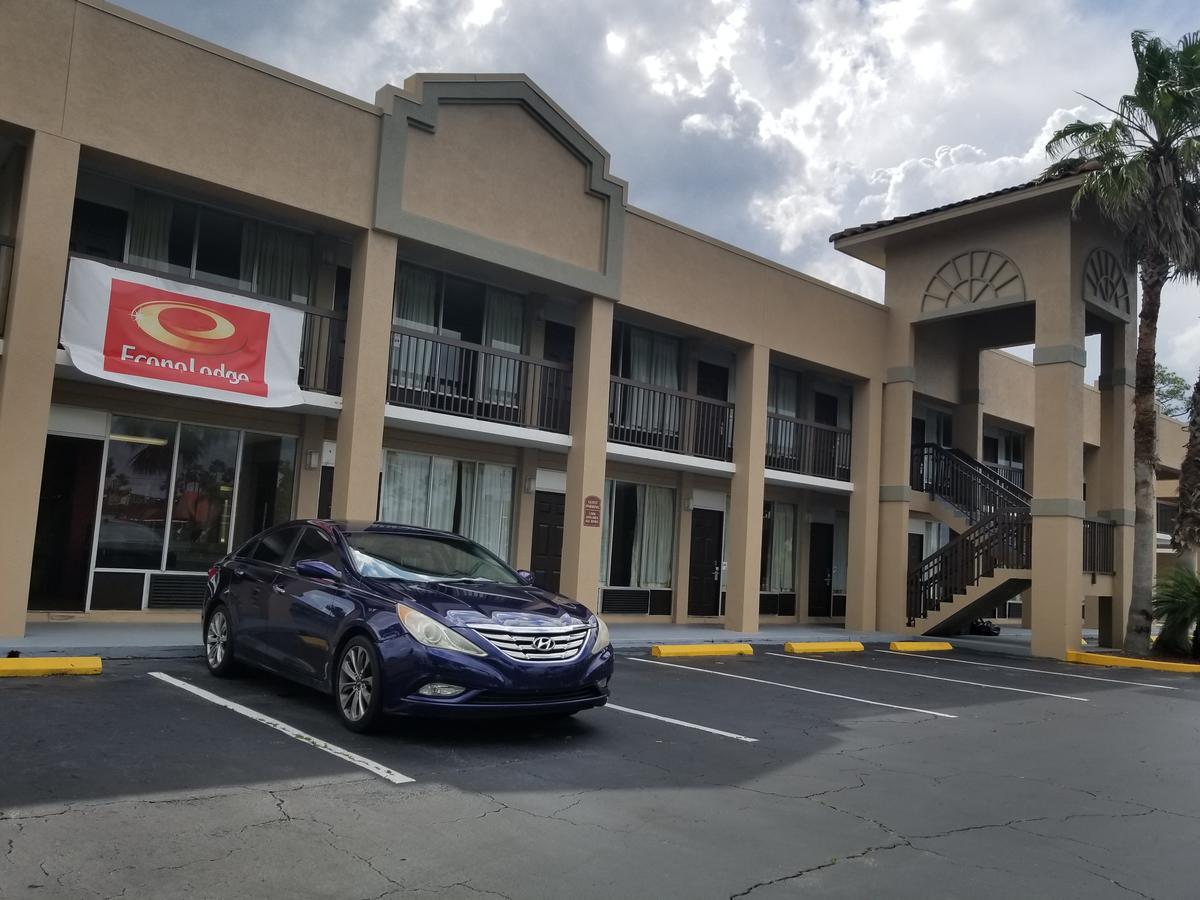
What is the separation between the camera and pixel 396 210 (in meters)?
13.4

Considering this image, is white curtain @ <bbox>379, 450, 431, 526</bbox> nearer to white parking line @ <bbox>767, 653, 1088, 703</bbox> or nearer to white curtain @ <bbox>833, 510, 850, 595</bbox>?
white parking line @ <bbox>767, 653, 1088, 703</bbox>

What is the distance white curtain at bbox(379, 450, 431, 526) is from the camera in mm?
15219

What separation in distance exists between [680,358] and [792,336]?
7.07ft

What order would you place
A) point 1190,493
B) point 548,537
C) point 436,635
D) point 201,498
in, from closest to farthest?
1. point 436,635
2. point 201,498
3. point 548,537
4. point 1190,493

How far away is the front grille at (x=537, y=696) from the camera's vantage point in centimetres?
683

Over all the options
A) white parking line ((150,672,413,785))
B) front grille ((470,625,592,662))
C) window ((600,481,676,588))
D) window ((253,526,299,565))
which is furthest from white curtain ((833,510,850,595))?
white parking line ((150,672,413,785))

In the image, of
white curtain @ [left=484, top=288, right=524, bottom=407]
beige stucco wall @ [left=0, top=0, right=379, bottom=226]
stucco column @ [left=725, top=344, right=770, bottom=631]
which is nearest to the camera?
beige stucco wall @ [left=0, top=0, right=379, bottom=226]

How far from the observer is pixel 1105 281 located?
19.4 m

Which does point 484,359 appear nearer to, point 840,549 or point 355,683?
point 355,683

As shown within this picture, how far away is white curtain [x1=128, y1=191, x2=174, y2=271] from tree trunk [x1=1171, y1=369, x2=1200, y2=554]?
56.0 feet

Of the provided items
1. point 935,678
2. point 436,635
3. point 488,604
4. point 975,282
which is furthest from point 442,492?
point 975,282

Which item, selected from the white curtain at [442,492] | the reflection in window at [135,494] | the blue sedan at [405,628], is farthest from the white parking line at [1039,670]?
the reflection in window at [135,494]

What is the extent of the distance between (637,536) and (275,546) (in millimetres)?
10407

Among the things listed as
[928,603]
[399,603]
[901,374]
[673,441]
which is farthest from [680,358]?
[399,603]
